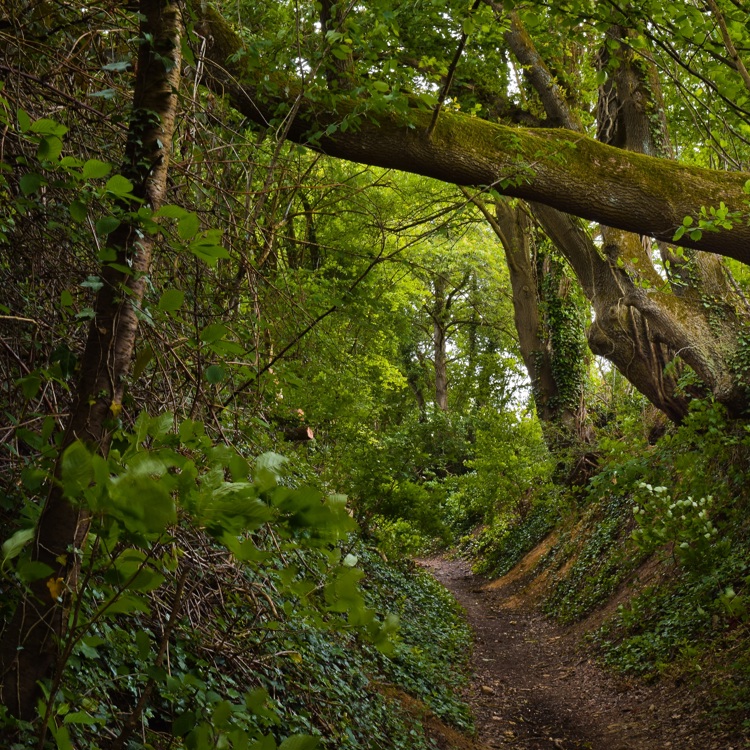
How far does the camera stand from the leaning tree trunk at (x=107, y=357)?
64.4 inches

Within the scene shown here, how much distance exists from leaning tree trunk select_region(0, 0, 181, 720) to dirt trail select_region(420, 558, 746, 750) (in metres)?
5.58

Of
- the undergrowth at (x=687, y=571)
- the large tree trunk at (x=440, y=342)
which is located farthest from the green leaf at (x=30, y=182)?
the large tree trunk at (x=440, y=342)

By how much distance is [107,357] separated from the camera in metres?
1.78

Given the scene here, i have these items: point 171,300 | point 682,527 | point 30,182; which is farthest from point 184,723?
point 682,527

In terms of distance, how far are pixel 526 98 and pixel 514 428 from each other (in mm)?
8168

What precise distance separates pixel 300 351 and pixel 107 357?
2.07 meters

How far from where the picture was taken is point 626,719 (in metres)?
6.73

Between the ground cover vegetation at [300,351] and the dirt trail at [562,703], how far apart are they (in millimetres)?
346

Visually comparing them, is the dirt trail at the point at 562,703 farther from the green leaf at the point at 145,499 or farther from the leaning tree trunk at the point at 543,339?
the green leaf at the point at 145,499

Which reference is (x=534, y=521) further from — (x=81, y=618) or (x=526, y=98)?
(x=81, y=618)

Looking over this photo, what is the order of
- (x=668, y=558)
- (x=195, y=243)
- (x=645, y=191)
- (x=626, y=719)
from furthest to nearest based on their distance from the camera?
(x=668, y=558) < (x=626, y=719) < (x=645, y=191) < (x=195, y=243)

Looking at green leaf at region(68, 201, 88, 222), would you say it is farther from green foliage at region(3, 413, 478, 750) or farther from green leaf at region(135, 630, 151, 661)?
green leaf at region(135, 630, 151, 661)

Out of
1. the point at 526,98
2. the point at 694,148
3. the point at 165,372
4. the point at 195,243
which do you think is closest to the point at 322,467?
the point at 526,98

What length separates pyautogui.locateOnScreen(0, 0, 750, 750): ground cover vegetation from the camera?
1605 mm
